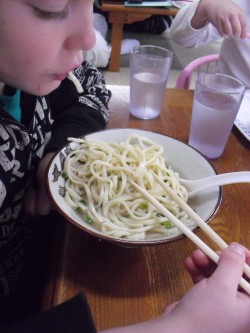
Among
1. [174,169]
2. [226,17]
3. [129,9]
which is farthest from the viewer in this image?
[129,9]

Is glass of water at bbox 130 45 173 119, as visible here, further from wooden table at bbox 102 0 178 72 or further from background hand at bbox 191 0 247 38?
wooden table at bbox 102 0 178 72

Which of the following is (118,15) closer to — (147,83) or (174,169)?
(147,83)

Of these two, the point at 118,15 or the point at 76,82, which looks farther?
the point at 118,15

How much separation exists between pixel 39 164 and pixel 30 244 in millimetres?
206

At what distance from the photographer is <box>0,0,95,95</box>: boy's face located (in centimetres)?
44

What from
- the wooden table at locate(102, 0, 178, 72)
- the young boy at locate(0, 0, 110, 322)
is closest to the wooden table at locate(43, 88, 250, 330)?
the young boy at locate(0, 0, 110, 322)

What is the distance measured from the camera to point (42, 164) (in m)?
0.74

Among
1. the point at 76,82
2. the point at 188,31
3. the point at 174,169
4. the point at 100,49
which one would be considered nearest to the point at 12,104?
the point at 76,82

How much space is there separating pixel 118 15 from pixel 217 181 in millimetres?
2835

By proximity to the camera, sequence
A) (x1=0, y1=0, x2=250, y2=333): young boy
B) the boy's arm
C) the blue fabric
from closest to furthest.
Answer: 1. (x1=0, y1=0, x2=250, y2=333): young boy
2. the blue fabric
3. the boy's arm

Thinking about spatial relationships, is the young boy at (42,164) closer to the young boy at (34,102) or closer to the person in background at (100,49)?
the young boy at (34,102)

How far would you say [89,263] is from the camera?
520 millimetres

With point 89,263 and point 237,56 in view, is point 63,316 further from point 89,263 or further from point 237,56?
point 237,56

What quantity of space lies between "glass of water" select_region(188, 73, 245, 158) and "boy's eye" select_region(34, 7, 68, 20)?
1.38 feet
